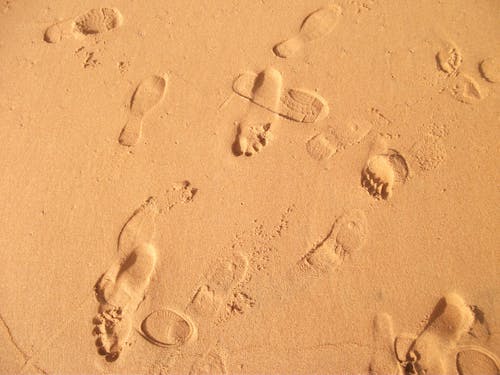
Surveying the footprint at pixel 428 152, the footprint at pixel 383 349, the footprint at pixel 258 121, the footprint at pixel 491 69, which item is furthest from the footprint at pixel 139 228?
the footprint at pixel 491 69

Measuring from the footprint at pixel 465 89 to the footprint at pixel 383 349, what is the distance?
0.96m

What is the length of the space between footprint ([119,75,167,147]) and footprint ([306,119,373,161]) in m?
0.71

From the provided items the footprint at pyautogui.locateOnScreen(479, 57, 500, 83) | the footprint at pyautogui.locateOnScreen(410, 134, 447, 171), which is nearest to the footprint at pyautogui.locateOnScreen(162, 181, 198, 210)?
the footprint at pyautogui.locateOnScreen(410, 134, 447, 171)

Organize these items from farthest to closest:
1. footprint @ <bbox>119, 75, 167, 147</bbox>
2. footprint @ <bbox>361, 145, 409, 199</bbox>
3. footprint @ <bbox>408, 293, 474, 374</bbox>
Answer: footprint @ <bbox>119, 75, 167, 147</bbox> < footprint @ <bbox>361, 145, 409, 199</bbox> < footprint @ <bbox>408, 293, 474, 374</bbox>

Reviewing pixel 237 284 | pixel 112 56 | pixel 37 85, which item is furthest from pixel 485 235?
pixel 37 85

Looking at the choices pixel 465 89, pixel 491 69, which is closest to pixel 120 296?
pixel 465 89

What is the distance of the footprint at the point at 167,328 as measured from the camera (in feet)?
5.55

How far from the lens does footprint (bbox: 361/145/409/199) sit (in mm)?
1718

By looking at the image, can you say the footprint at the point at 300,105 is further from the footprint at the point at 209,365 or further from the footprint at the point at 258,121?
the footprint at the point at 209,365

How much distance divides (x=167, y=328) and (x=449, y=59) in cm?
164

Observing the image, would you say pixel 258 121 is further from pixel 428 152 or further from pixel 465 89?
pixel 465 89

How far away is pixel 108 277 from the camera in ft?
5.69

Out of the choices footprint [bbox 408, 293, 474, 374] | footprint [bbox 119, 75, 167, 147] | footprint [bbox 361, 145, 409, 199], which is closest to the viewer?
footprint [bbox 408, 293, 474, 374]

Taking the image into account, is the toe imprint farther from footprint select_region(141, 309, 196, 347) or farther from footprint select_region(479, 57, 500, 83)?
footprint select_region(479, 57, 500, 83)
